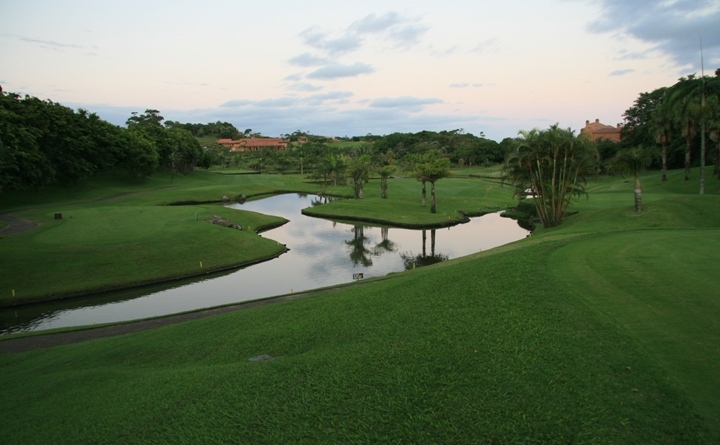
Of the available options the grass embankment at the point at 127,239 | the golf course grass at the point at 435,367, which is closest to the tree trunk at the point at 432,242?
the grass embankment at the point at 127,239

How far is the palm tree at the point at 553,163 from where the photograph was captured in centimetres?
3703

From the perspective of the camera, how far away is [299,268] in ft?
109

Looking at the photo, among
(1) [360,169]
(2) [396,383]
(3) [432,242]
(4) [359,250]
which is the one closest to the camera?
(2) [396,383]

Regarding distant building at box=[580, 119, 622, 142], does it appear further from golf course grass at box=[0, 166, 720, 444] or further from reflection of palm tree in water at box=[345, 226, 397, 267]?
golf course grass at box=[0, 166, 720, 444]

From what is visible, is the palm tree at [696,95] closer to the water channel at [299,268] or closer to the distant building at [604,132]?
the water channel at [299,268]

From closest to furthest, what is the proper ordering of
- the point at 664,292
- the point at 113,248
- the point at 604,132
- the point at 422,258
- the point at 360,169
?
the point at 664,292
the point at 113,248
the point at 422,258
the point at 360,169
the point at 604,132

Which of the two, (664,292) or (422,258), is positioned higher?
(664,292)

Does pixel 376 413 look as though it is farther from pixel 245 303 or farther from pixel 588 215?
pixel 588 215

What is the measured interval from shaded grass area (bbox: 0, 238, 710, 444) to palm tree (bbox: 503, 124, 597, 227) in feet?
87.1

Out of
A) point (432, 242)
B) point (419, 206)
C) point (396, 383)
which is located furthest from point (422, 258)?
point (396, 383)

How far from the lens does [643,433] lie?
703 cm

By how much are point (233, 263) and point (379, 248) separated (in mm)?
13124

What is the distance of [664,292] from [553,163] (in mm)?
28627

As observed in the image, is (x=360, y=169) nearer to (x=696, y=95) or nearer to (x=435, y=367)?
(x=696, y=95)
